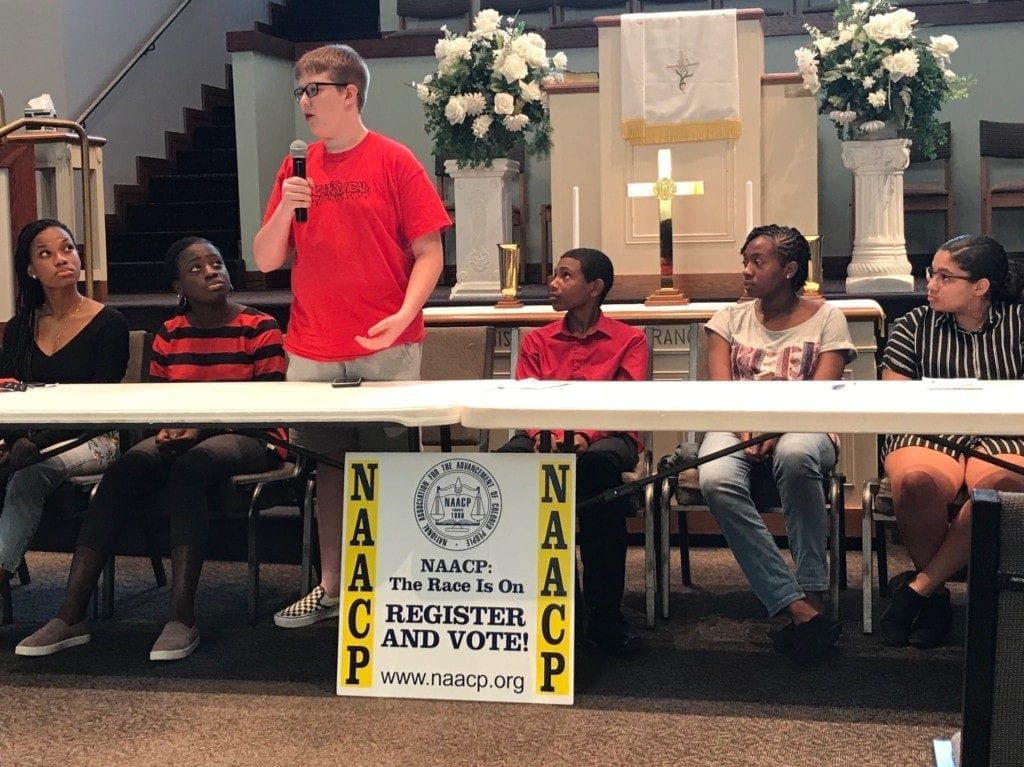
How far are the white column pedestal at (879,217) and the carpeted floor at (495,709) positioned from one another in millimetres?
2386

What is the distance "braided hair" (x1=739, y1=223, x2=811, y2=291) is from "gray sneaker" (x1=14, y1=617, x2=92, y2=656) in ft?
6.83

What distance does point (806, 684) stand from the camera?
120 inches

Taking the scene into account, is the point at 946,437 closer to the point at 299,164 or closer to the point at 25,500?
the point at 299,164

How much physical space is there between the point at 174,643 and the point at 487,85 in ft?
9.80

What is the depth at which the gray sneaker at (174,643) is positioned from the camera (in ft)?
10.9

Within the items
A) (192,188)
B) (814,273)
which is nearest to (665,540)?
(814,273)

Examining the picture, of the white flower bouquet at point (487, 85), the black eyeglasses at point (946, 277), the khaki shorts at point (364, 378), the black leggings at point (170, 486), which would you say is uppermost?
the white flower bouquet at point (487, 85)

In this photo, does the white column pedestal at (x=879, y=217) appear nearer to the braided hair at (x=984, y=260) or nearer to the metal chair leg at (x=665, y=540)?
the braided hair at (x=984, y=260)

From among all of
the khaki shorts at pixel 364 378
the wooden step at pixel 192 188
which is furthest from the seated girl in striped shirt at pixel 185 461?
the wooden step at pixel 192 188

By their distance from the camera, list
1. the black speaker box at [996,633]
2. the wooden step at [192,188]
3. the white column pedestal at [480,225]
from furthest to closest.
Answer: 1. the wooden step at [192,188]
2. the white column pedestal at [480,225]
3. the black speaker box at [996,633]

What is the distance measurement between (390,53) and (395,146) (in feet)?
18.7

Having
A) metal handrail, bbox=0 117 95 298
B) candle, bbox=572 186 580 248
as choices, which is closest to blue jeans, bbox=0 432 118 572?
candle, bbox=572 186 580 248

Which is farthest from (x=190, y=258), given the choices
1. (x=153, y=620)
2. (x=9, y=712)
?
(x=9, y=712)

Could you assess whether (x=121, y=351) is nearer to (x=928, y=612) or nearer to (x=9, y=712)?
(x=9, y=712)
